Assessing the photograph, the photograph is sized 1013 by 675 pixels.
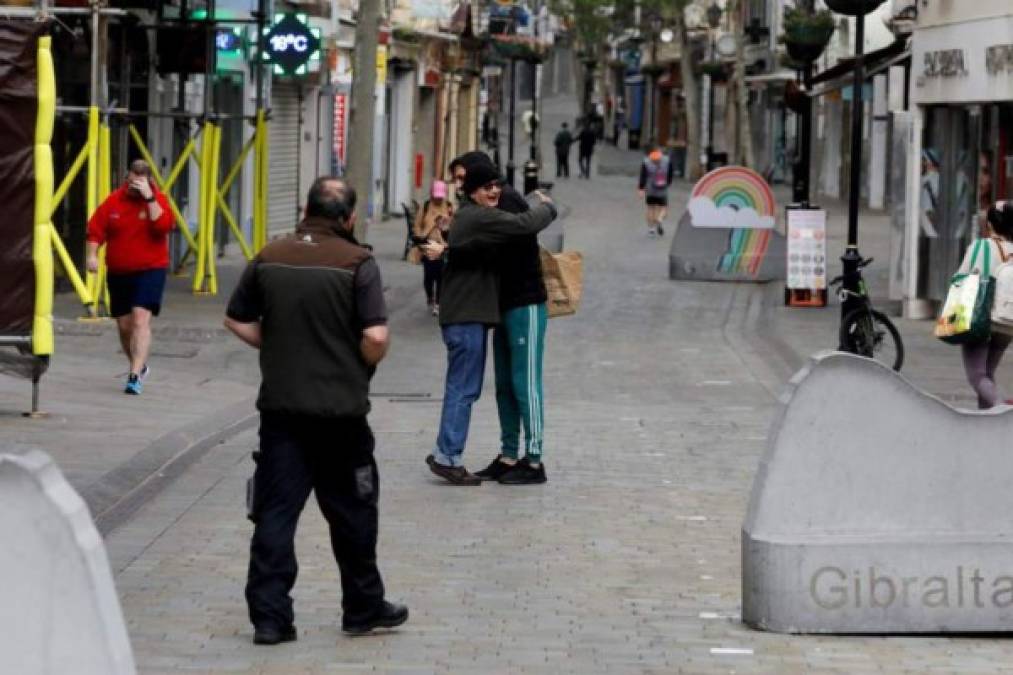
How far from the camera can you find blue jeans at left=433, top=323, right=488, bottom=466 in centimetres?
1307

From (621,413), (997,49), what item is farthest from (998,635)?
(997,49)

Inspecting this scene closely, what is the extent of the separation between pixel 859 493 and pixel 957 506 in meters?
0.40

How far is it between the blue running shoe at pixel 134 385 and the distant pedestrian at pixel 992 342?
6.03 m

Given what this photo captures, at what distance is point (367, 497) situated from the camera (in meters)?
Result: 8.89

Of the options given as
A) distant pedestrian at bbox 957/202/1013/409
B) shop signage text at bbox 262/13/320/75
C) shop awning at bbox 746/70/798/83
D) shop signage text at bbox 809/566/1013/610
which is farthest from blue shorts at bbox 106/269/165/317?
shop awning at bbox 746/70/798/83

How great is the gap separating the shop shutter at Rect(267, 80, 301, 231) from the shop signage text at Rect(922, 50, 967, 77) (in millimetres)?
15066

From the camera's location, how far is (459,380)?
13.1 meters

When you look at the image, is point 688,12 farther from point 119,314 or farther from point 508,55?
point 119,314

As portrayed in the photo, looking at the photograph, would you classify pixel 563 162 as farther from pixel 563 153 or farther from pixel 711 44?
pixel 711 44

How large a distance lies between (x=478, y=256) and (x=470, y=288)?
7.2 inches

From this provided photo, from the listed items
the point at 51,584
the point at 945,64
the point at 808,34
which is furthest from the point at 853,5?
the point at 51,584

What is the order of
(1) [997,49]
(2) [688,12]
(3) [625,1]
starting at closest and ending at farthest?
(1) [997,49] → (3) [625,1] → (2) [688,12]

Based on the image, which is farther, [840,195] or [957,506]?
[840,195]

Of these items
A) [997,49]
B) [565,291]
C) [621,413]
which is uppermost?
[997,49]
